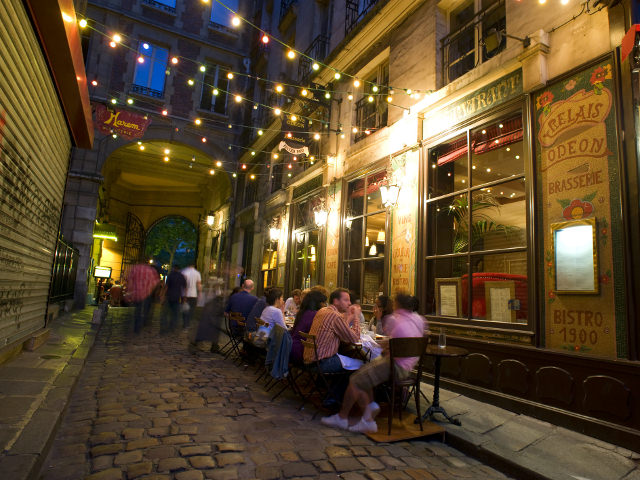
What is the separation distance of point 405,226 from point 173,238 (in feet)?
73.7

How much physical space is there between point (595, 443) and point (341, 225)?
6.46 meters

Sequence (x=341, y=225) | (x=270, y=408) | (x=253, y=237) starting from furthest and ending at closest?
(x=253, y=237) < (x=341, y=225) < (x=270, y=408)

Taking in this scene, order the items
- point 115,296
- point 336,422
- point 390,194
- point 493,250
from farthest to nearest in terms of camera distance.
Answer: point 115,296
point 390,194
point 493,250
point 336,422

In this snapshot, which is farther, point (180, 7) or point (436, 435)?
point (180, 7)

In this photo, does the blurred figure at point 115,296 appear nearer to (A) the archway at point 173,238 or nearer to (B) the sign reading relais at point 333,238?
(A) the archway at point 173,238

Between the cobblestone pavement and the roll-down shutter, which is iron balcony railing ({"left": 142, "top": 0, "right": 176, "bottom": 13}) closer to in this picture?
the roll-down shutter

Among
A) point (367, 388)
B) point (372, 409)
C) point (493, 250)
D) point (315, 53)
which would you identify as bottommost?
point (372, 409)

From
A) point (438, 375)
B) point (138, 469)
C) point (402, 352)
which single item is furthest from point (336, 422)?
point (138, 469)

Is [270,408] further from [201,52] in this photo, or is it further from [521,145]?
[201,52]

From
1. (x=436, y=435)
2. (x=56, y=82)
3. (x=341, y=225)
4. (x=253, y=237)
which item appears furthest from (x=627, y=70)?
(x=253, y=237)

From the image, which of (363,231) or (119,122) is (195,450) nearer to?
(363,231)

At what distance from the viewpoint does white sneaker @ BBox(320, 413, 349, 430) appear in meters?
4.15

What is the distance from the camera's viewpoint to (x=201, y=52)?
59.9ft

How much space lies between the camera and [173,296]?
933 cm
